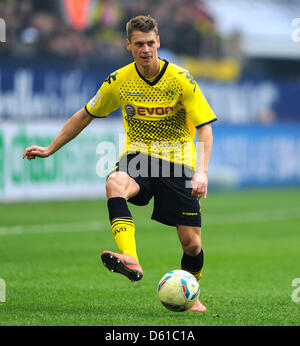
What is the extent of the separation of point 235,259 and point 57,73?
912 cm

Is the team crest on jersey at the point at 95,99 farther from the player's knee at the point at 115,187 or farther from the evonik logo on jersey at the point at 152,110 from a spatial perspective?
the player's knee at the point at 115,187

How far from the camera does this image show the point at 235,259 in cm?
1046

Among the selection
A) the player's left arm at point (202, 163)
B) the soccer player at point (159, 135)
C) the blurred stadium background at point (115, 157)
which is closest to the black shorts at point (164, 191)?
the soccer player at point (159, 135)

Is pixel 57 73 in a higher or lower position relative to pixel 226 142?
higher

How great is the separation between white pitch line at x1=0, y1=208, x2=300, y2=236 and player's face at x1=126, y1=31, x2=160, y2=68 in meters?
6.70

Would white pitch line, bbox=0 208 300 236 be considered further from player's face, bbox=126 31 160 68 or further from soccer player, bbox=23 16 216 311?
player's face, bbox=126 31 160 68

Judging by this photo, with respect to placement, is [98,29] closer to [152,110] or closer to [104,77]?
[104,77]

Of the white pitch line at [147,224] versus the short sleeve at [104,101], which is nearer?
the short sleeve at [104,101]

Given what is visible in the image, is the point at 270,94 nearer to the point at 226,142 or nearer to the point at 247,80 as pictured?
the point at 247,80

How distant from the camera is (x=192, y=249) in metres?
6.88

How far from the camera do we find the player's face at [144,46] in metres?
6.31


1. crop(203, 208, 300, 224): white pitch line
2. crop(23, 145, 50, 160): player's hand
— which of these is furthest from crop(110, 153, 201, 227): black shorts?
crop(203, 208, 300, 224): white pitch line

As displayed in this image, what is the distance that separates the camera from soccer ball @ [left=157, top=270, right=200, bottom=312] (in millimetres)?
6145
